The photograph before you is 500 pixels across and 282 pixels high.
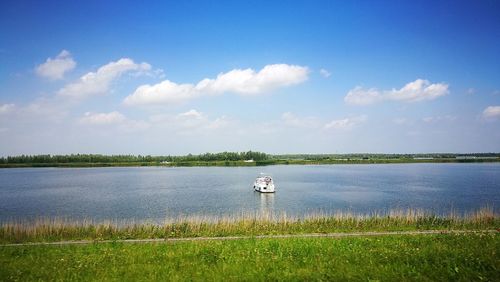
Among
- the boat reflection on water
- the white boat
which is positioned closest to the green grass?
the boat reflection on water

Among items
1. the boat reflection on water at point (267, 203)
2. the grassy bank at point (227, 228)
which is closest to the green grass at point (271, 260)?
the grassy bank at point (227, 228)

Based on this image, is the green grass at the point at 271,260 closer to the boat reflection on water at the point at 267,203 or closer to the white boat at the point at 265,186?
the boat reflection on water at the point at 267,203

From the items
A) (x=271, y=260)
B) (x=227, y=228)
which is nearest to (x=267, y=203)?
(x=227, y=228)

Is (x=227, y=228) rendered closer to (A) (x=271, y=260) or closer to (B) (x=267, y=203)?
(A) (x=271, y=260)

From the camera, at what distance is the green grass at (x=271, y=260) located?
11.4 metres

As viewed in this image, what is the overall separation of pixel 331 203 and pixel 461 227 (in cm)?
2506

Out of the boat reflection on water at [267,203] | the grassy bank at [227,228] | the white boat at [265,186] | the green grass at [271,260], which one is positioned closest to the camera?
the green grass at [271,260]

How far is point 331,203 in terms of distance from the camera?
46531 millimetres

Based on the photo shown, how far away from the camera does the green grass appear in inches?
450

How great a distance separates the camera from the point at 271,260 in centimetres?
1326

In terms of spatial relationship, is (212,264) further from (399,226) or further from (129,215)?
(129,215)

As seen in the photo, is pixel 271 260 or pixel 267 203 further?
pixel 267 203

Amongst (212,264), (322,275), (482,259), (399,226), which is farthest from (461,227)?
(212,264)

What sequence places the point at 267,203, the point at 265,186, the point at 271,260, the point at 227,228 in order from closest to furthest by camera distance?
the point at 271,260 < the point at 227,228 < the point at 267,203 < the point at 265,186
